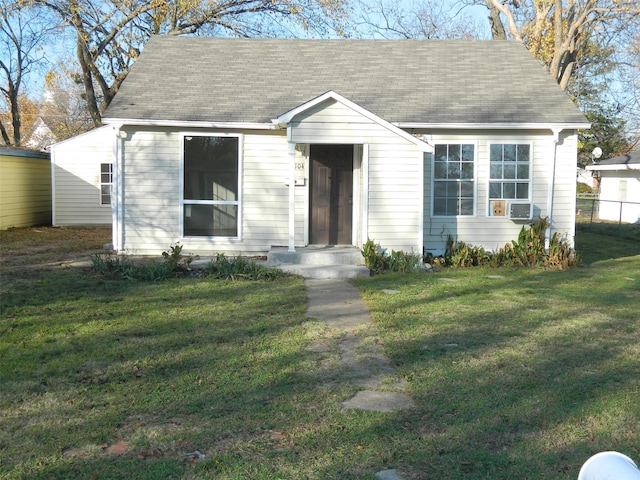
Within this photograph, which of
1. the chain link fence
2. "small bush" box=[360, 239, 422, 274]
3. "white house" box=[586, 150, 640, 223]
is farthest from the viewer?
"white house" box=[586, 150, 640, 223]

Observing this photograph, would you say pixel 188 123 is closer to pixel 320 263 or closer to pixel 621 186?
pixel 320 263

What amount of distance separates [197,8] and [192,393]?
20.0 m

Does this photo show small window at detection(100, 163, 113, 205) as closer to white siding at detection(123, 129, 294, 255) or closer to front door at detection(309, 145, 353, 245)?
white siding at detection(123, 129, 294, 255)

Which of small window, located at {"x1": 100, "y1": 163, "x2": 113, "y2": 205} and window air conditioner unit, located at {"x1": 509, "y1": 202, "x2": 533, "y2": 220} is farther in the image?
small window, located at {"x1": 100, "y1": 163, "x2": 113, "y2": 205}

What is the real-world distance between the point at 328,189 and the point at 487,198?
3085 mm

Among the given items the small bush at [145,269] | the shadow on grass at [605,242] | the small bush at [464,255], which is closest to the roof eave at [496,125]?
the small bush at [464,255]

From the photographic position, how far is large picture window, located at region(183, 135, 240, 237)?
13922 mm

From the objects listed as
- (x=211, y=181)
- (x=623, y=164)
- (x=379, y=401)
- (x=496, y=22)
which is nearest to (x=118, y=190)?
(x=211, y=181)

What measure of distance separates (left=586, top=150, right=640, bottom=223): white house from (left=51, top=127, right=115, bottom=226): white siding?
59.2ft

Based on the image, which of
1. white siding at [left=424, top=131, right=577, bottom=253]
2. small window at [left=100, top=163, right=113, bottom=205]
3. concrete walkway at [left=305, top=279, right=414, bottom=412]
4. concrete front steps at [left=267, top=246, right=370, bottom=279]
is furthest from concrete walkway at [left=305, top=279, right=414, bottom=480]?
small window at [left=100, top=163, right=113, bottom=205]

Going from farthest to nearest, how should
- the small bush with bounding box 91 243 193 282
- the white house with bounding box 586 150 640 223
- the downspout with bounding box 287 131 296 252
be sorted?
the white house with bounding box 586 150 640 223, the downspout with bounding box 287 131 296 252, the small bush with bounding box 91 243 193 282

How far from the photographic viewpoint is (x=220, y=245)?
45.9 feet

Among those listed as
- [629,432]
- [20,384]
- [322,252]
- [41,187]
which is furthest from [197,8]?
[629,432]

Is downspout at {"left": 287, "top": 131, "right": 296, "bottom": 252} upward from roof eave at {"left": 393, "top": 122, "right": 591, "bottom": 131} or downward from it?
downward
